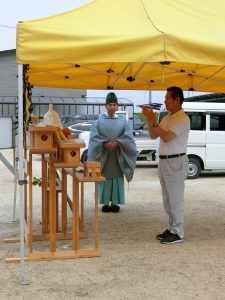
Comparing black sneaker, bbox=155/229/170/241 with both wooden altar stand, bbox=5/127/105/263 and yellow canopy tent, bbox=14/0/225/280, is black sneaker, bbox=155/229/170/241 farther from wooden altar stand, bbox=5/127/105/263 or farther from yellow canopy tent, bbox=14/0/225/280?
yellow canopy tent, bbox=14/0/225/280

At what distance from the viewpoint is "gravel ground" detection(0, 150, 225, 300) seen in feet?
11.9

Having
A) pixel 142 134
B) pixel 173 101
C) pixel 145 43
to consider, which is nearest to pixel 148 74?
pixel 173 101

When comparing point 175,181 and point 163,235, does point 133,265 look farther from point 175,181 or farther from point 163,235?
point 175,181

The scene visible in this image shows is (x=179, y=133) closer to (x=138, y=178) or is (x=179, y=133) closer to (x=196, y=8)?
(x=196, y=8)

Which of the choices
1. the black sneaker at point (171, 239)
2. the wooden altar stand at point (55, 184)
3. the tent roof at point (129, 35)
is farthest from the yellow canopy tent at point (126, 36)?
the black sneaker at point (171, 239)

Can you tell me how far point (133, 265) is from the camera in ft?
13.9

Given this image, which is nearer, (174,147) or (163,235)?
(174,147)

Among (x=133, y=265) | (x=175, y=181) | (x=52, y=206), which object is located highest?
(x=175, y=181)

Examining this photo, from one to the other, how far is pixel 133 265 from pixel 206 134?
715 cm

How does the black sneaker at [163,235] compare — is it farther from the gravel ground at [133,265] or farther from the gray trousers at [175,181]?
the gray trousers at [175,181]

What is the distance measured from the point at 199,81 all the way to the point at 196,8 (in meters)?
2.49

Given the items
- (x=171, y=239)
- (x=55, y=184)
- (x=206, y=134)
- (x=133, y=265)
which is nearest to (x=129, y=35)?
(x=55, y=184)

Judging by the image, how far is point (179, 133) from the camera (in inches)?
187

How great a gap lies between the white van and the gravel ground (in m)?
4.20
